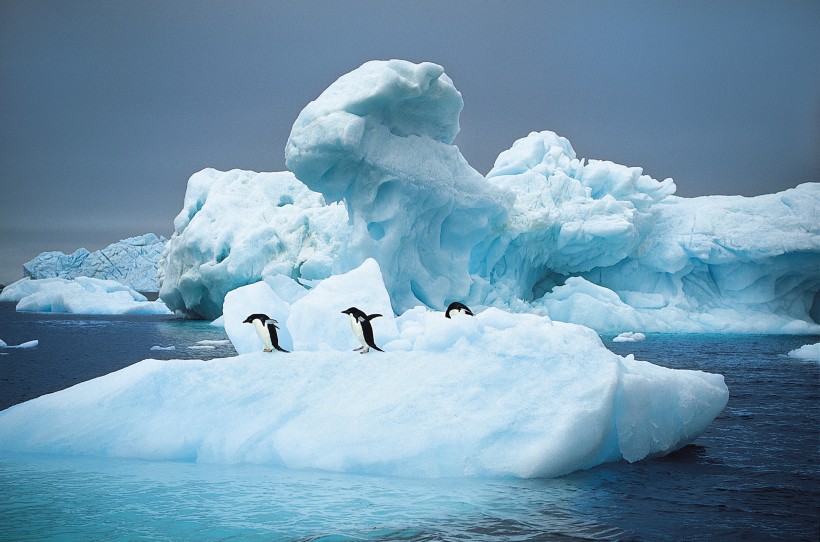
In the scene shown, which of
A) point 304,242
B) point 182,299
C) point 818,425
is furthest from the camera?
point 182,299

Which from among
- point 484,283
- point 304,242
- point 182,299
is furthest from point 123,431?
point 182,299

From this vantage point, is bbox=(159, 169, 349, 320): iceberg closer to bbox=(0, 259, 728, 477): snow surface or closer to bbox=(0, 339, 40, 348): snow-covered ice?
bbox=(0, 339, 40, 348): snow-covered ice

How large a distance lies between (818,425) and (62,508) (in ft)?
30.0

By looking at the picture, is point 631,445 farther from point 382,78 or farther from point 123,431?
point 382,78

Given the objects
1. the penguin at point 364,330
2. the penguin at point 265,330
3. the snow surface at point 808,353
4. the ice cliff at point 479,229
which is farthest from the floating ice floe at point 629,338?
the penguin at point 265,330

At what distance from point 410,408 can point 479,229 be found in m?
17.3

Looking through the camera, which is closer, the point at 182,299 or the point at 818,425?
the point at 818,425

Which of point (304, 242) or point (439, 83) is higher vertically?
point (439, 83)

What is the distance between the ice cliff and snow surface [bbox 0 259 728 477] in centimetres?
1312

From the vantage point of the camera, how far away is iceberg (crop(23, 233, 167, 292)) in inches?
3000

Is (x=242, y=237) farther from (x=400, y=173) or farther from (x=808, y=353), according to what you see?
(x=808, y=353)

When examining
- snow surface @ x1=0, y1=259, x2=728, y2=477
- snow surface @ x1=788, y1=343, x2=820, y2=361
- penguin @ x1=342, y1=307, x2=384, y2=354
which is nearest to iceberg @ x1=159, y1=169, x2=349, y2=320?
snow surface @ x1=788, y1=343, x2=820, y2=361

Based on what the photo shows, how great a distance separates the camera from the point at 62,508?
18.1 ft

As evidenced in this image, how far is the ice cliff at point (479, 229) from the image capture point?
21.0m
